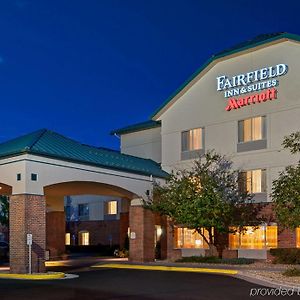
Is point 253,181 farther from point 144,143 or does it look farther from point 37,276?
point 37,276

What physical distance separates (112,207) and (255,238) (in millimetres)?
19740

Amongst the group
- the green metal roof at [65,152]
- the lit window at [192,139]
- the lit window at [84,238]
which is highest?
the lit window at [192,139]

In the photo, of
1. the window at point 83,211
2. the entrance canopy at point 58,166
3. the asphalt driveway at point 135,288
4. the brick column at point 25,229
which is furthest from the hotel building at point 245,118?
the window at point 83,211

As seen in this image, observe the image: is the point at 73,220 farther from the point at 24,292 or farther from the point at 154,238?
the point at 24,292

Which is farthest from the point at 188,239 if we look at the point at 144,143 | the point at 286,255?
the point at 144,143

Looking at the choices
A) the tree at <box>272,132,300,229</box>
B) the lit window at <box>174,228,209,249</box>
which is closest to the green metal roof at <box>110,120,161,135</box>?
the lit window at <box>174,228,209,249</box>

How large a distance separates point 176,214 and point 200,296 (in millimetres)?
13325

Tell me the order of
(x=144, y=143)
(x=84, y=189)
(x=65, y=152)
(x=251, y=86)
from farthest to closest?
(x=144, y=143) → (x=84, y=189) → (x=251, y=86) → (x=65, y=152)

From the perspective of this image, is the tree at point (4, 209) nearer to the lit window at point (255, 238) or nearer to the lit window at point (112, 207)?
the lit window at point (112, 207)

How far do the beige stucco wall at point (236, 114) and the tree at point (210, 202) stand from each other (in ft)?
4.69

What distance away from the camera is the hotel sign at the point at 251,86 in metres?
30.8

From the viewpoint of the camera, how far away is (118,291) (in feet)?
58.1

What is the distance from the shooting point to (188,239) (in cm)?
3406

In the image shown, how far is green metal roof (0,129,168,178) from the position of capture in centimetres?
2570
